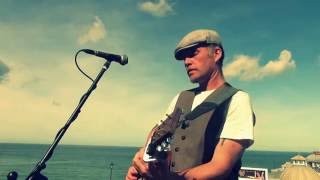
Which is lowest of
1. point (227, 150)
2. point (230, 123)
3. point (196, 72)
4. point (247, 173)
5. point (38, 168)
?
point (247, 173)

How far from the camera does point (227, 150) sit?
3441 millimetres

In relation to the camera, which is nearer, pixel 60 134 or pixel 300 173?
pixel 60 134

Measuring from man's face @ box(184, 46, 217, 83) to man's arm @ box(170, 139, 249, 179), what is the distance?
90cm

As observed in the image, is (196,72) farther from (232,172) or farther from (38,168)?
(38,168)

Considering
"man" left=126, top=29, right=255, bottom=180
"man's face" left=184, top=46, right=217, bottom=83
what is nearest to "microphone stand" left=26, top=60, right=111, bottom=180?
"man" left=126, top=29, right=255, bottom=180

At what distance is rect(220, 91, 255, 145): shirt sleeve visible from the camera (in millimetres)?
3495

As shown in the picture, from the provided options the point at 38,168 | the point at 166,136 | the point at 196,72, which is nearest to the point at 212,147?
the point at 166,136

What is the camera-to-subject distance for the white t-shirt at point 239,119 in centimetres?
350

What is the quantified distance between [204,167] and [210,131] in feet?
1.28

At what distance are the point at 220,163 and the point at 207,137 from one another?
0.30 metres

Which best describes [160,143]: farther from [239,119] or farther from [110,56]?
[110,56]

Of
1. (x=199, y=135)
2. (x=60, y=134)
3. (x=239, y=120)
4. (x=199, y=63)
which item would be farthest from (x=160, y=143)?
(x=60, y=134)

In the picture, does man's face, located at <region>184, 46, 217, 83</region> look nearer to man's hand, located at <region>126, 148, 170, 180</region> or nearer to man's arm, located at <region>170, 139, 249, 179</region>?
man's arm, located at <region>170, 139, 249, 179</region>

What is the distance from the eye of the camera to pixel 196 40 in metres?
4.00
